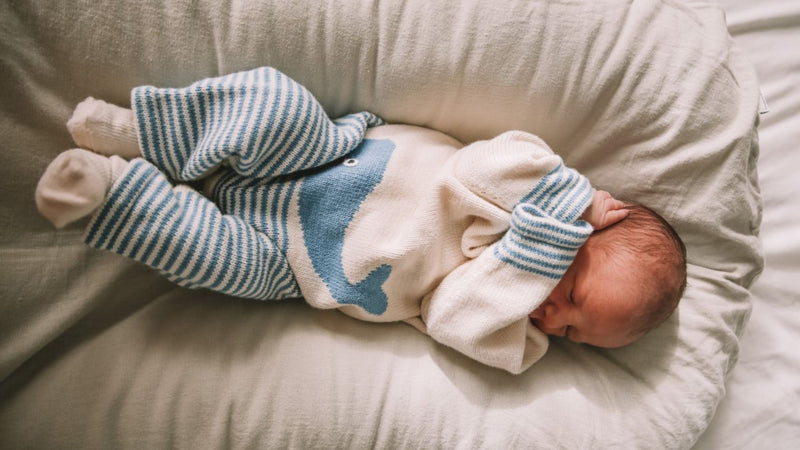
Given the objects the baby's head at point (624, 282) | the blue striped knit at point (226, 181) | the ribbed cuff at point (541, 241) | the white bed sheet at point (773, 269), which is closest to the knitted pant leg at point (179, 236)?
the blue striped knit at point (226, 181)

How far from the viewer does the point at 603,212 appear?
2.65 ft

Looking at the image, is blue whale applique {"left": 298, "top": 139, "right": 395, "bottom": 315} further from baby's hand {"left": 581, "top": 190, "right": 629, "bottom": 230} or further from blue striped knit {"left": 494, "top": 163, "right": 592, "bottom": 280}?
baby's hand {"left": 581, "top": 190, "right": 629, "bottom": 230}

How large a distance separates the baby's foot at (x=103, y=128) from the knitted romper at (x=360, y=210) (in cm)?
3

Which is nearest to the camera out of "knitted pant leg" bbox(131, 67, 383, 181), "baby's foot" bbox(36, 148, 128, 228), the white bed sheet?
"baby's foot" bbox(36, 148, 128, 228)

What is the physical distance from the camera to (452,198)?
0.81 metres

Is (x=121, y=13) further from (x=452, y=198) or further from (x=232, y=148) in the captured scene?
(x=452, y=198)

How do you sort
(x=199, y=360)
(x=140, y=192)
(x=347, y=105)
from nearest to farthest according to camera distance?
1. (x=140, y=192)
2. (x=199, y=360)
3. (x=347, y=105)

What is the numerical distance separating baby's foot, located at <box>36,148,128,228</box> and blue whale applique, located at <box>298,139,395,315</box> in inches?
11.5

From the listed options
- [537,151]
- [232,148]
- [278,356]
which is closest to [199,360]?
[278,356]

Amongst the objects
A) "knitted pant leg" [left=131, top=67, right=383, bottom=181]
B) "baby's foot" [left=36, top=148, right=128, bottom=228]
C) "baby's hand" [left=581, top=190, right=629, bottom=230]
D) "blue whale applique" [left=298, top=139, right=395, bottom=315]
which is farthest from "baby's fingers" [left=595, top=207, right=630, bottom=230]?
"baby's foot" [left=36, top=148, right=128, bottom=228]

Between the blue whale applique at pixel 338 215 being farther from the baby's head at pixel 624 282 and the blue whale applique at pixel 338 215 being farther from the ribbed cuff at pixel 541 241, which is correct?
the baby's head at pixel 624 282

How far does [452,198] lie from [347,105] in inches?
10.0

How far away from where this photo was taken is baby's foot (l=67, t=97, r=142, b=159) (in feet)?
2.24

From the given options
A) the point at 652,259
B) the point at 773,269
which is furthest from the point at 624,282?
the point at 773,269
